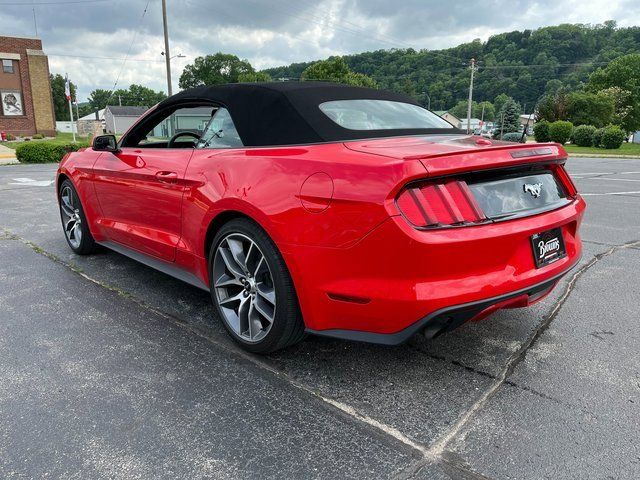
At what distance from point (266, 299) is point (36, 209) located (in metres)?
6.67

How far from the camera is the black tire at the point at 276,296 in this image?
2426mm

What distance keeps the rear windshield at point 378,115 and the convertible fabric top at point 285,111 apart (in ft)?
0.21

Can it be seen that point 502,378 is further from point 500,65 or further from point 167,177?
point 500,65

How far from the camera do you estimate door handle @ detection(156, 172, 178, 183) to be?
309 centimetres

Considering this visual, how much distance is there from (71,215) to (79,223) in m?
0.22

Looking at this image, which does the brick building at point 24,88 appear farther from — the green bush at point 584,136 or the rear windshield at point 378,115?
the rear windshield at point 378,115

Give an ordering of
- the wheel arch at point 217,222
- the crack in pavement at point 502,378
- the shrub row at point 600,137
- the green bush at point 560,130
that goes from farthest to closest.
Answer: the green bush at point 560,130, the shrub row at point 600,137, the wheel arch at point 217,222, the crack in pavement at point 502,378

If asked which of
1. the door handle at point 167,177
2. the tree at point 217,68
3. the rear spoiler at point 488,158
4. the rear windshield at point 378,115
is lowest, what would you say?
the door handle at point 167,177

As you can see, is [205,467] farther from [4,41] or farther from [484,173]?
[4,41]


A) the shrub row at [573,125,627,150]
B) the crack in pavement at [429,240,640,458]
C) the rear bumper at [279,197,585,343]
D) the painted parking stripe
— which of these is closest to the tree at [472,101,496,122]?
the shrub row at [573,125,627,150]

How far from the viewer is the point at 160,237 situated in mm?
3361

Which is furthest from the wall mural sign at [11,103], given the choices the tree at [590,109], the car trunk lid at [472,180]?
the tree at [590,109]

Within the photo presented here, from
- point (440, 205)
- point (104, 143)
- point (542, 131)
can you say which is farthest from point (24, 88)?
point (440, 205)

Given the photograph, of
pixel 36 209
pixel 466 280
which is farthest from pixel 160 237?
pixel 36 209
